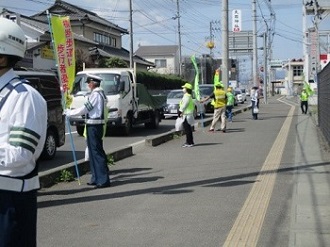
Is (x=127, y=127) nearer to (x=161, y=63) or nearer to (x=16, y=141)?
(x=16, y=141)

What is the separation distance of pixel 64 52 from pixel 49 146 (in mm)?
3238

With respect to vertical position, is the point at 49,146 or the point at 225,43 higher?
the point at 225,43

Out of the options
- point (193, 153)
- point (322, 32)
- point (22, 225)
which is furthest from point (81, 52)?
point (22, 225)

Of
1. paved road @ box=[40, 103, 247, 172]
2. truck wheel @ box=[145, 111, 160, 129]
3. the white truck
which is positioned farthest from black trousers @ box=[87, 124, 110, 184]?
truck wheel @ box=[145, 111, 160, 129]

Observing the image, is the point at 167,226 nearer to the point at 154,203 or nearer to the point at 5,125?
the point at 154,203

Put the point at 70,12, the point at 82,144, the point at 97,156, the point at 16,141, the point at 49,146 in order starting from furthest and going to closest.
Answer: the point at 70,12
the point at 82,144
the point at 49,146
the point at 97,156
the point at 16,141

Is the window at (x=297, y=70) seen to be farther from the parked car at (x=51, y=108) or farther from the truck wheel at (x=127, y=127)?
the parked car at (x=51, y=108)

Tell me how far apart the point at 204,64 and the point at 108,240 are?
66.4 m

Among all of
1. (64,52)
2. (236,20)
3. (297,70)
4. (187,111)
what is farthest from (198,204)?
(297,70)

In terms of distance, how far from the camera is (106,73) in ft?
61.1

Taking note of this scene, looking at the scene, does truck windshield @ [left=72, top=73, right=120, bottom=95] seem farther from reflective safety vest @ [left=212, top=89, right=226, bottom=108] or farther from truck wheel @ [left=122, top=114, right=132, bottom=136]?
reflective safety vest @ [left=212, top=89, right=226, bottom=108]

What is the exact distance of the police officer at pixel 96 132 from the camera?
27.5ft

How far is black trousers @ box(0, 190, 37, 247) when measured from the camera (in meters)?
2.86

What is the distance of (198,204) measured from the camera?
283 inches
